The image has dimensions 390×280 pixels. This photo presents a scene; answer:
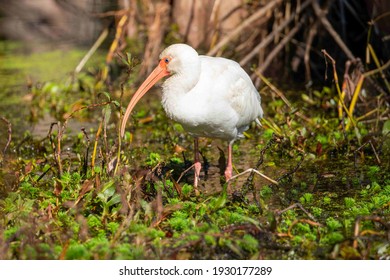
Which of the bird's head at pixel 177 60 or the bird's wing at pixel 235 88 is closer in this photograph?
Answer: the bird's head at pixel 177 60

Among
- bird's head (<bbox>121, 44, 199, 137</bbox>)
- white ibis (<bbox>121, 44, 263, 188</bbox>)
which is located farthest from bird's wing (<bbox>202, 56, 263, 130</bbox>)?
bird's head (<bbox>121, 44, 199, 137</bbox>)

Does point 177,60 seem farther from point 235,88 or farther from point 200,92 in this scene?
point 235,88

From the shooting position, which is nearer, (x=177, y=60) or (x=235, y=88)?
(x=177, y=60)

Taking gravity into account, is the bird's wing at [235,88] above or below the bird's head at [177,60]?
below

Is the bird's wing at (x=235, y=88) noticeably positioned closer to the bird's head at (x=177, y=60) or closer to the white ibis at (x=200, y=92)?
the white ibis at (x=200, y=92)

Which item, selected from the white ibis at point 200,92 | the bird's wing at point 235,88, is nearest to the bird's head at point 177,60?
the white ibis at point 200,92

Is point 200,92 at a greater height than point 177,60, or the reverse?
point 177,60

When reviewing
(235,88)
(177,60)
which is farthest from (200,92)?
(235,88)

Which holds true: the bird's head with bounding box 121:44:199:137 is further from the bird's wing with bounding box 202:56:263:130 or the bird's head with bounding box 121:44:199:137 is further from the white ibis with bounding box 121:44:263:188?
the bird's wing with bounding box 202:56:263:130

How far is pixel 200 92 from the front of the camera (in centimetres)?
570

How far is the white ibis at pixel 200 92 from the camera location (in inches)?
223

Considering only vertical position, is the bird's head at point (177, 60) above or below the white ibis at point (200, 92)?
above

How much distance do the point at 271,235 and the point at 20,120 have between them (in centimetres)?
471
